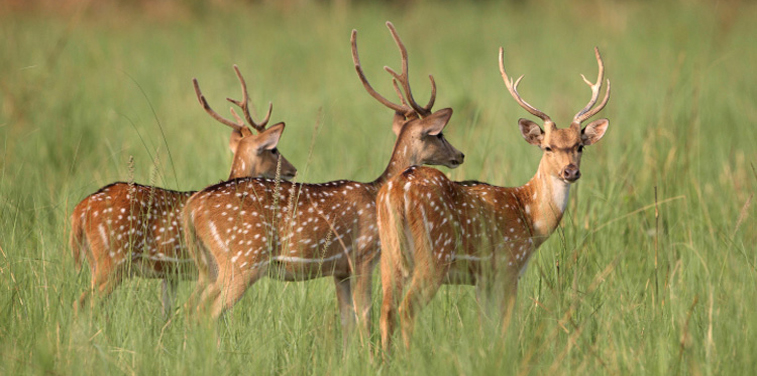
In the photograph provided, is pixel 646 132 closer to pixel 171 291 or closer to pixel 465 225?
pixel 465 225

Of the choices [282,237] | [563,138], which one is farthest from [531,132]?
[282,237]

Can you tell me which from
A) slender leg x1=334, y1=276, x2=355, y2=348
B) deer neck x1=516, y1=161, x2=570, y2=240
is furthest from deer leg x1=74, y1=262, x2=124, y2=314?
deer neck x1=516, y1=161, x2=570, y2=240

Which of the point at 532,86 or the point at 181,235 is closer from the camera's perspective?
the point at 181,235

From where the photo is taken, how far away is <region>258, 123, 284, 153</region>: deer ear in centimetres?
589

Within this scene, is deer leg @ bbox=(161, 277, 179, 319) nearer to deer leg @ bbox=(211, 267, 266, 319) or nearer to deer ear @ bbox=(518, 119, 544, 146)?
deer leg @ bbox=(211, 267, 266, 319)

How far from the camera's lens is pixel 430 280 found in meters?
4.37

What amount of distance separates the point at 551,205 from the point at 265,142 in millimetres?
1933

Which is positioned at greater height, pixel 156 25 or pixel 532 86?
pixel 156 25

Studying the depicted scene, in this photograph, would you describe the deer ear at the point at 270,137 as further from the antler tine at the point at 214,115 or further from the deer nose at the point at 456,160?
the deer nose at the point at 456,160

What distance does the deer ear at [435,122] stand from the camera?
5.59 metres

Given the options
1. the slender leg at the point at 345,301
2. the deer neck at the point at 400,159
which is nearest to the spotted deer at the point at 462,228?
the slender leg at the point at 345,301

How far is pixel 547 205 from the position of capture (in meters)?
4.91

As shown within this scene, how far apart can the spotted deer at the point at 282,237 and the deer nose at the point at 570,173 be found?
1006mm

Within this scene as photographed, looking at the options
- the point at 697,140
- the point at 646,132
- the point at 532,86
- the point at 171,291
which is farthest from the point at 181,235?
the point at 532,86
